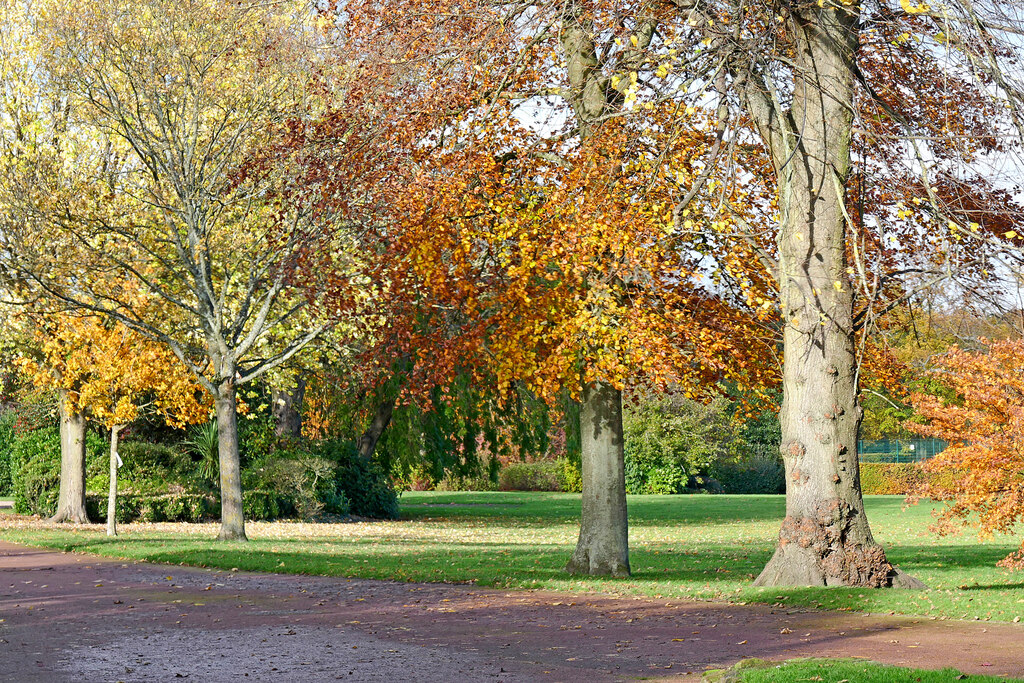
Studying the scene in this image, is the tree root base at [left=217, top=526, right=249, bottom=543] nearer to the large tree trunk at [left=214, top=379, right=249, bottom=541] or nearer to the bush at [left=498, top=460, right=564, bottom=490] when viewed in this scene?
the large tree trunk at [left=214, top=379, right=249, bottom=541]

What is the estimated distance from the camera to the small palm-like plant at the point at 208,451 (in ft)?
88.4

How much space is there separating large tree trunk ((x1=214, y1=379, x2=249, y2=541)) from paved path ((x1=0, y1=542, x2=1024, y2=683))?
582 cm

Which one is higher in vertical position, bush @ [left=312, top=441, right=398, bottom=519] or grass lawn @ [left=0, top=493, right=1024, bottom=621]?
bush @ [left=312, top=441, right=398, bottom=519]

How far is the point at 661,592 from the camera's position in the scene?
1307cm

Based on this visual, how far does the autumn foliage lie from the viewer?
39.0 feet

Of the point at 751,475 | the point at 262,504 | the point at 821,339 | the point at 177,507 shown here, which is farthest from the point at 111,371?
the point at 751,475

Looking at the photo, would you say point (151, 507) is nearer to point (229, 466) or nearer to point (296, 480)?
point (296, 480)

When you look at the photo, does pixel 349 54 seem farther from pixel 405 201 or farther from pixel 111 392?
pixel 111 392

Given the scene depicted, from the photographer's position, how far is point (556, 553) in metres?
18.5

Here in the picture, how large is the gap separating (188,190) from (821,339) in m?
11.7

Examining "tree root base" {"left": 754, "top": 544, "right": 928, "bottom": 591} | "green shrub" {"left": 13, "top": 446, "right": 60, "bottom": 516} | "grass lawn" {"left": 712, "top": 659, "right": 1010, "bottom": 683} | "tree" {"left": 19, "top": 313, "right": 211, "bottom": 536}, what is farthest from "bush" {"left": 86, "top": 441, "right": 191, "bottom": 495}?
"grass lawn" {"left": 712, "top": 659, "right": 1010, "bottom": 683}

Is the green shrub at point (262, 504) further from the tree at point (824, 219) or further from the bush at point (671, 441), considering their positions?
the bush at point (671, 441)

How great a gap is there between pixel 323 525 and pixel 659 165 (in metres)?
16.5

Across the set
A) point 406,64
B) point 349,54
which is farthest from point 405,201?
point 349,54
